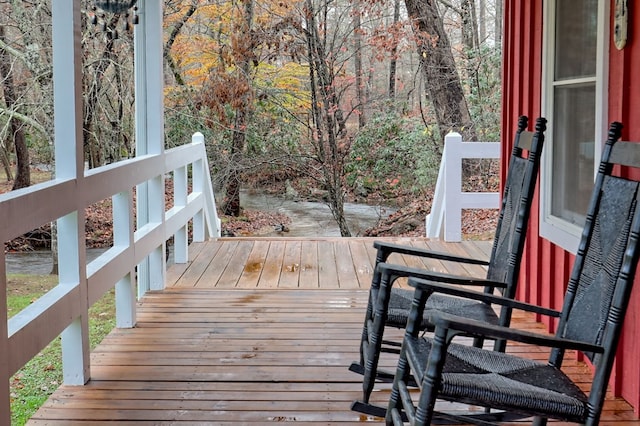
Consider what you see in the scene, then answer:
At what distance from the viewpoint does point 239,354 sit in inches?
140

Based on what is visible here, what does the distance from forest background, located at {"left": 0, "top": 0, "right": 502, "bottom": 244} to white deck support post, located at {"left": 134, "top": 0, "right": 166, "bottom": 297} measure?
5.28 metres

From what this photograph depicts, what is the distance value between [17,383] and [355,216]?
6935 millimetres

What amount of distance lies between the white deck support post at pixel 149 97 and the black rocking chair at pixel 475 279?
1.97 m

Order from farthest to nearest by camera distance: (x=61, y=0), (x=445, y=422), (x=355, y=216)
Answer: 1. (x=355, y=216)
2. (x=61, y=0)
3. (x=445, y=422)

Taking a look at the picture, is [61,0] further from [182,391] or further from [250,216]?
[250,216]

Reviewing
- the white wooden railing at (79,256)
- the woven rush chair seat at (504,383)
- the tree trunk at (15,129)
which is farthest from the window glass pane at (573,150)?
the tree trunk at (15,129)

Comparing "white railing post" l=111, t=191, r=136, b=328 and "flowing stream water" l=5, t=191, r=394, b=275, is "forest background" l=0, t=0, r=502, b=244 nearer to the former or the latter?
"flowing stream water" l=5, t=191, r=394, b=275

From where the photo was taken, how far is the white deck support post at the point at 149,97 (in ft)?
15.0

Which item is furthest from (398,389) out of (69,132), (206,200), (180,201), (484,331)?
(206,200)

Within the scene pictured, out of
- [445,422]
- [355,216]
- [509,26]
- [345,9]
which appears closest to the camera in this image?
[445,422]

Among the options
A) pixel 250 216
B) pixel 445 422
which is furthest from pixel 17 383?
pixel 250 216

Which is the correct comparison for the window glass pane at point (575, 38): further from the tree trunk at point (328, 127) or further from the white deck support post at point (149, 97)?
the tree trunk at point (328, 127)

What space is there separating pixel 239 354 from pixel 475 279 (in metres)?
1.29

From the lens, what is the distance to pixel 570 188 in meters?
3.61
